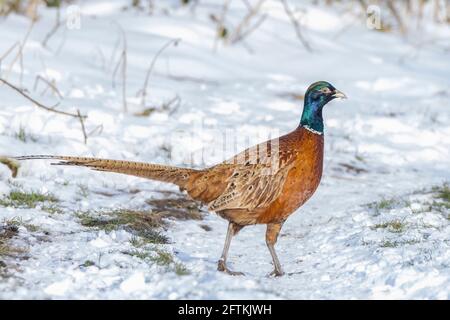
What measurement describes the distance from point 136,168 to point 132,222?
0.86 m

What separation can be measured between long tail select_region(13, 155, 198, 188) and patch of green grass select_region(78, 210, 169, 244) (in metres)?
0.47

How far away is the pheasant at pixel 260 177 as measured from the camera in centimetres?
516

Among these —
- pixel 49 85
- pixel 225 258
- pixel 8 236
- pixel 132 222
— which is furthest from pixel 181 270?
pixel 49 85

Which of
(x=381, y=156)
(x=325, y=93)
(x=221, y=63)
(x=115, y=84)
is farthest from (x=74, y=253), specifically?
(x=221, y=63)

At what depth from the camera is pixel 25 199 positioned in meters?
6.18

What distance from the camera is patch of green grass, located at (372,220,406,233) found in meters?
5.94

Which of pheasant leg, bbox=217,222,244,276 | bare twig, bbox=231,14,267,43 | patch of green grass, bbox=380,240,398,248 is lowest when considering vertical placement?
pheasant leg, bbox=217,222,244,276

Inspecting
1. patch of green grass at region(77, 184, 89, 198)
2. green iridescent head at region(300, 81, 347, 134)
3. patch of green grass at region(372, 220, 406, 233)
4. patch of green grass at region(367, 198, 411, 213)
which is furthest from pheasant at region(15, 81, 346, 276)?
patch of green grass at region(367, 198, 411, 213)

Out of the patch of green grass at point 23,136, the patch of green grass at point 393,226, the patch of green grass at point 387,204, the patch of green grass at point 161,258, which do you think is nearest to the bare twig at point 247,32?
the patch of green grass at point 23,136

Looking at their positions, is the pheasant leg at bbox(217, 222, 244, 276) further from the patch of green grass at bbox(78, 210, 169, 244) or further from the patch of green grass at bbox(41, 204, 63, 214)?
the patch of green grass at bbox(41, 204, 63, 214)

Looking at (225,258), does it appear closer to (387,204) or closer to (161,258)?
(161,258)

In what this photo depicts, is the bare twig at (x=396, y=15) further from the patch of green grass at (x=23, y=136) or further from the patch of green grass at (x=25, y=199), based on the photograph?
the patch of green grass at (x=25, y=199)
